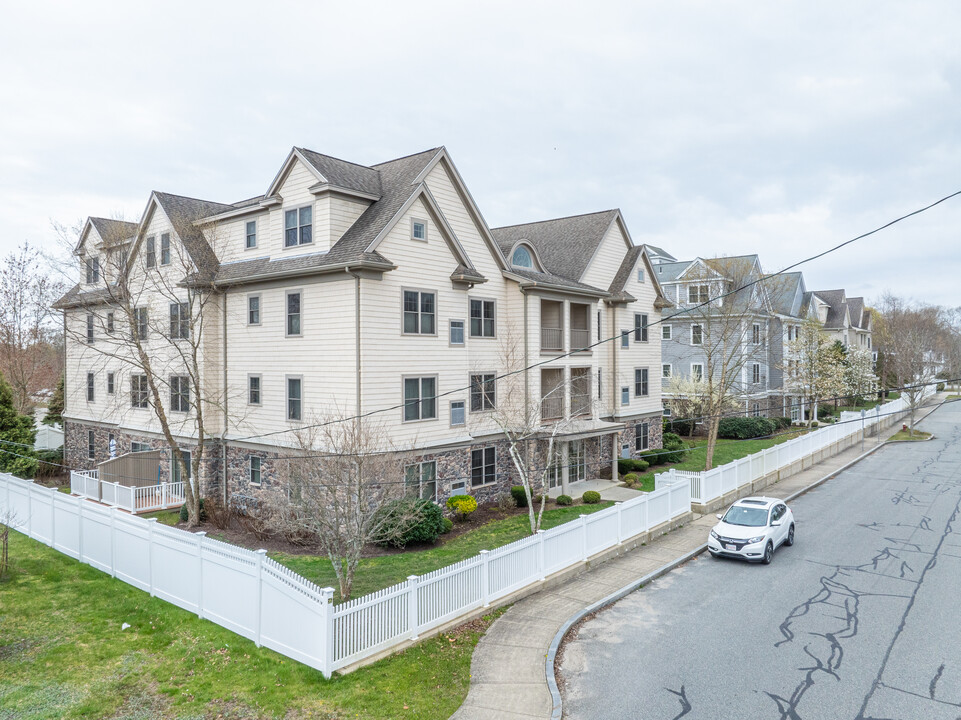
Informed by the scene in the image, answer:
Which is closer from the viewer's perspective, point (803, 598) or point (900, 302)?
point (803, 598)

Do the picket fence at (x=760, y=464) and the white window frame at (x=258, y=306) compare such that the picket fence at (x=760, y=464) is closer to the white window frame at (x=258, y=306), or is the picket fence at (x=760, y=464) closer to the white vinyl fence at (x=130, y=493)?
the white window frame at (x=258, y=306)

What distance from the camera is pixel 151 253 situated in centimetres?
2705

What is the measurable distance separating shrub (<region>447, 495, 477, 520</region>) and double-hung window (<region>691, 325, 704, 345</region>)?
28.2 m

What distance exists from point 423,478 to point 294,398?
5514 millimetres

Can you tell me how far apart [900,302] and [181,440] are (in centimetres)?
12024

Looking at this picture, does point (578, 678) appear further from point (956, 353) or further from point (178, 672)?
point (956, 353)

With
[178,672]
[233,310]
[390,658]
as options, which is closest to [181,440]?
[233,310]

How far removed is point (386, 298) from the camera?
68.7ft

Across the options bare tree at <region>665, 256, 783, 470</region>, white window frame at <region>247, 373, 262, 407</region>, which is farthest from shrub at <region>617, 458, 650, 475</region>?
white window frame at <region>247, 373, 262, 407</region>

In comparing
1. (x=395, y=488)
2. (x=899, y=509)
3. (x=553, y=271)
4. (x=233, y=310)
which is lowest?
(x=899, y=509)

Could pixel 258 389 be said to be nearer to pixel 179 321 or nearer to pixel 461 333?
pixel 179 321

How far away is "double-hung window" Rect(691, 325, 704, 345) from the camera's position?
4488 centimetres

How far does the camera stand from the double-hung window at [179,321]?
24.9 metres

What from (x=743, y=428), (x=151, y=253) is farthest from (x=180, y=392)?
(x=743, y=428)
